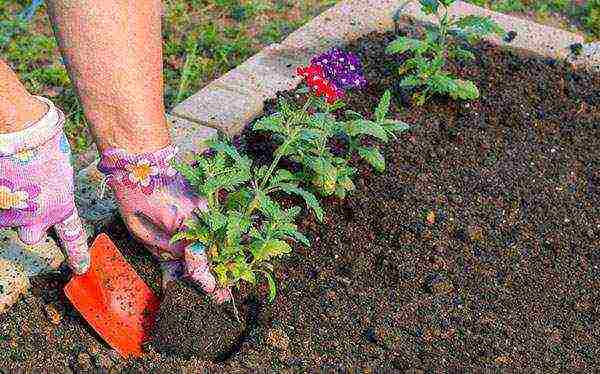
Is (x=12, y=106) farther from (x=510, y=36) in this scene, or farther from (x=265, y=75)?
(x=510, y=36)

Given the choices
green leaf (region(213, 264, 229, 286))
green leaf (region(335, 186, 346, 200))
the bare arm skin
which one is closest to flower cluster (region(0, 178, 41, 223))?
the bare arm skin

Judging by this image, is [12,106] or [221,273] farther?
[221,273]

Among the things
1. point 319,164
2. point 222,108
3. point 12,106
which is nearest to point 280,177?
point 319,164

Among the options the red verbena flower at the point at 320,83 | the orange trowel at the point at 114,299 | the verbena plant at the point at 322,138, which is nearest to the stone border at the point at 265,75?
the orange trowel at the point at 114,299

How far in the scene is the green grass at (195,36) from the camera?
364 cm

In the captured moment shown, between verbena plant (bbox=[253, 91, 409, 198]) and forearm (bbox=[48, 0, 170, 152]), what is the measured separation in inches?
13.6

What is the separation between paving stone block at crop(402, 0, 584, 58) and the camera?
3689mm

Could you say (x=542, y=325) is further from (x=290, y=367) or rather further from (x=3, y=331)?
(x=3, y=331)

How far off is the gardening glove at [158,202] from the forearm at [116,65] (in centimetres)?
4

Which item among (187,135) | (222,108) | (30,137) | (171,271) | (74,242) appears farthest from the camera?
(222,108)

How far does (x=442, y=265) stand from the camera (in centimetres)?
274

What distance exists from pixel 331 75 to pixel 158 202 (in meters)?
0.57

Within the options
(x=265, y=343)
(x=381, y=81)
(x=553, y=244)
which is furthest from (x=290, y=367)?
(x=381, y=81)

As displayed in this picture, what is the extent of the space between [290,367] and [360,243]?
1.65ft
